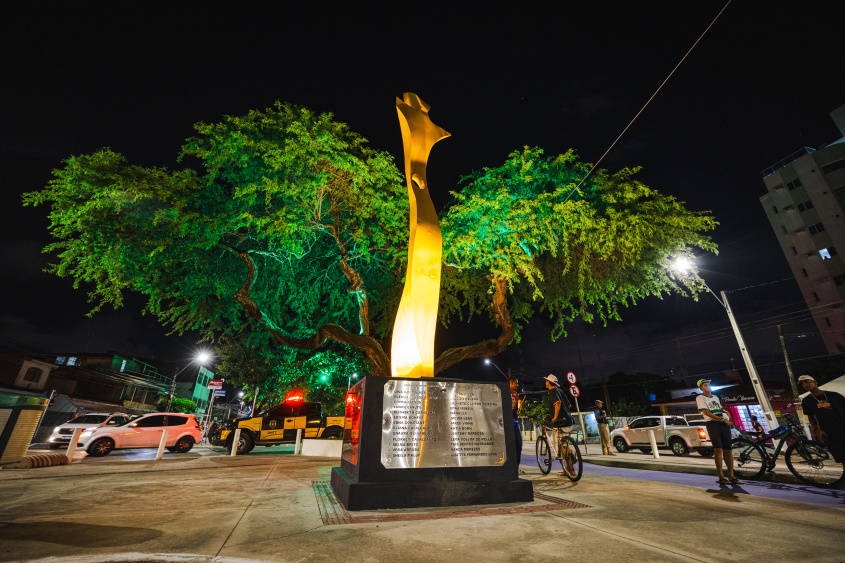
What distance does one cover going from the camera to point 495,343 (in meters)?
13.1

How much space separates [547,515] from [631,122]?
25.1 ft

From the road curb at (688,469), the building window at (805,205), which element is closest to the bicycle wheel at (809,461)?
the road curb at (688,469)

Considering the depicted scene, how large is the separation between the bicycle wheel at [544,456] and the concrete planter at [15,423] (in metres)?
9.91

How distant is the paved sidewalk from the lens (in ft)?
8.20

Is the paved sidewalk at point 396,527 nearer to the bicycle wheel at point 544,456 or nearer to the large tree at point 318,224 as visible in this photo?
the bicycle wheel at point 544,456

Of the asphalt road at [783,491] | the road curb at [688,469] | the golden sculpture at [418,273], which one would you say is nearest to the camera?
the asphalt road at [783,491]

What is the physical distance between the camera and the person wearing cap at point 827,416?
532 cm

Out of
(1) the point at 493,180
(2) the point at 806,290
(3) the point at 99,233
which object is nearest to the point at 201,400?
(3) the point at 99,233

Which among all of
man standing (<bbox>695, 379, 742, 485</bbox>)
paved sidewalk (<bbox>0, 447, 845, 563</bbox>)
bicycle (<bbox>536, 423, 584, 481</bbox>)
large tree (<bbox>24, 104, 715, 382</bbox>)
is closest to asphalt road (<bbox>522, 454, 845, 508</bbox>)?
man standing (<bbox>695, 379, 742, 485</bbox>)

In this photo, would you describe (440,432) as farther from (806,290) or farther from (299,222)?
(806,290)

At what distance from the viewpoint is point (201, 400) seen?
64.4 metres

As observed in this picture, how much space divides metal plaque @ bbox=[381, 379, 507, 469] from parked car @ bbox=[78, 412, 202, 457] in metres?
13.3

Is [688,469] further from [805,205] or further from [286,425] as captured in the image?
[805,205]

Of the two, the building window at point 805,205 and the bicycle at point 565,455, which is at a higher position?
the building window at point 805,205
